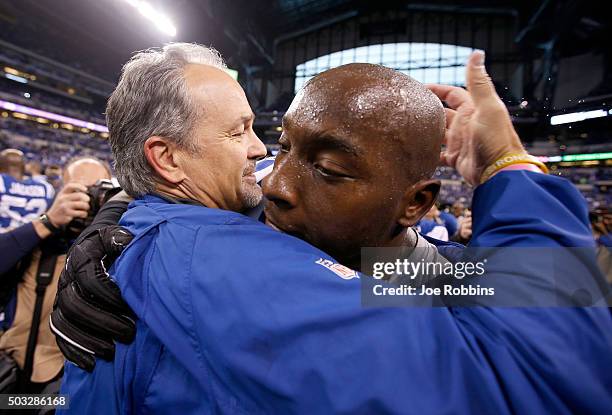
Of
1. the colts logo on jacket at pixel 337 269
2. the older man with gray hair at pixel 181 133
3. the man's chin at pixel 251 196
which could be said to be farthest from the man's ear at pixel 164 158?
the colts logo on jacket at pixel 337 269

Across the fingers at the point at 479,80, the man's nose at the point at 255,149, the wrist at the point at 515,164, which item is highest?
the fingers at the point at 479,80

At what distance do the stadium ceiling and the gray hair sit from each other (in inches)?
466

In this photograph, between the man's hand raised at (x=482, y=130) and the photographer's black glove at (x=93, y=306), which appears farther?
the photographer's black glove at (x=93, y=306)

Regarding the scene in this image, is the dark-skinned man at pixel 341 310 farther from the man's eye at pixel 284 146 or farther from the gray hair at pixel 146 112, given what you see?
the gray hair at pixel 146 112

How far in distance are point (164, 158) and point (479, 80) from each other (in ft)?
2.85

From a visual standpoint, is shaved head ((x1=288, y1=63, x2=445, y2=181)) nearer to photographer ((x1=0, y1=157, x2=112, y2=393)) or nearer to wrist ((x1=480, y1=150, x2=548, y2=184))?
wrist ((x1=480, y1=150, x2=548, y2=184))

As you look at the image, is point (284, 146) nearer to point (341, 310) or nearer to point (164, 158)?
point (341, 310)

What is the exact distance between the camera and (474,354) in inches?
18.3

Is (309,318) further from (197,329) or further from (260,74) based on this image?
(260,74)

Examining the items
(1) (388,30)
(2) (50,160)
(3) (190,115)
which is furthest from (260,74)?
(3) (190,115)

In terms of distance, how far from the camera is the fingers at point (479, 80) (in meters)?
0.61

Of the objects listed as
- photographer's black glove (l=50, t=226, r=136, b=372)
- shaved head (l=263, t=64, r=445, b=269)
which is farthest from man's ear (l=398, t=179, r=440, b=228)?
photographer's black glove (l=50, t=226, r=136, b=372)

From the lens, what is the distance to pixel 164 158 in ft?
3.36

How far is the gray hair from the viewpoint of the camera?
3.32 ft
